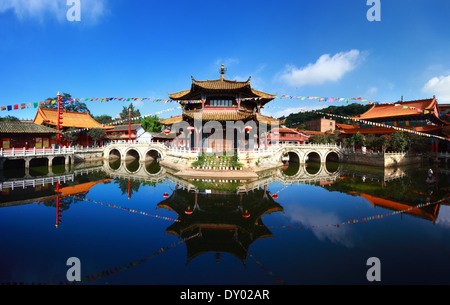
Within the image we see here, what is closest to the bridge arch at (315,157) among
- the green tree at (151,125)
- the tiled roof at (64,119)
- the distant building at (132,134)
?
the distant building at (132,134)

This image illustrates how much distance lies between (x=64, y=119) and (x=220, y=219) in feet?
123

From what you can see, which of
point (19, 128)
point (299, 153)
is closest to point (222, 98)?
point (299, 153)

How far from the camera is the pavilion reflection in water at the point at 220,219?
7598 mm

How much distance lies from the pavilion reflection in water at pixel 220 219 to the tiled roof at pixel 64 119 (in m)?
26.5

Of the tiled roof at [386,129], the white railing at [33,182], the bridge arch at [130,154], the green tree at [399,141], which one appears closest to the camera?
the white railing at [33,182]

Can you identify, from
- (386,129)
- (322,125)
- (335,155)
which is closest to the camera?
(386,129)

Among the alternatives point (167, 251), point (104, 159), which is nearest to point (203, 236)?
point (167, 251)

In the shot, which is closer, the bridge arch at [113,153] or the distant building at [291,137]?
the bridge arch at [113,153]

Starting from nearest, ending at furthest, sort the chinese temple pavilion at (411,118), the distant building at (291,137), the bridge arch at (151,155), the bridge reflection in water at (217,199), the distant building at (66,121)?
the bridge reflection in water at (217,199) → the chinese temple pavilion at (411,118) → the distant building at (66,121) → the bridge arch at (151,155) → the distant building at (291,137)

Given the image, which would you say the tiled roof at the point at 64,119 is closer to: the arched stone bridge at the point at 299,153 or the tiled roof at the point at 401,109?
the arched stone bridge at the point at 299,153

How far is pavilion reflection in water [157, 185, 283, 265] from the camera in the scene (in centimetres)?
760

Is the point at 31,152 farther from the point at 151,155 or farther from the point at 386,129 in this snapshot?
the point at 386,129

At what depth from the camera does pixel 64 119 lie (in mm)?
34906
